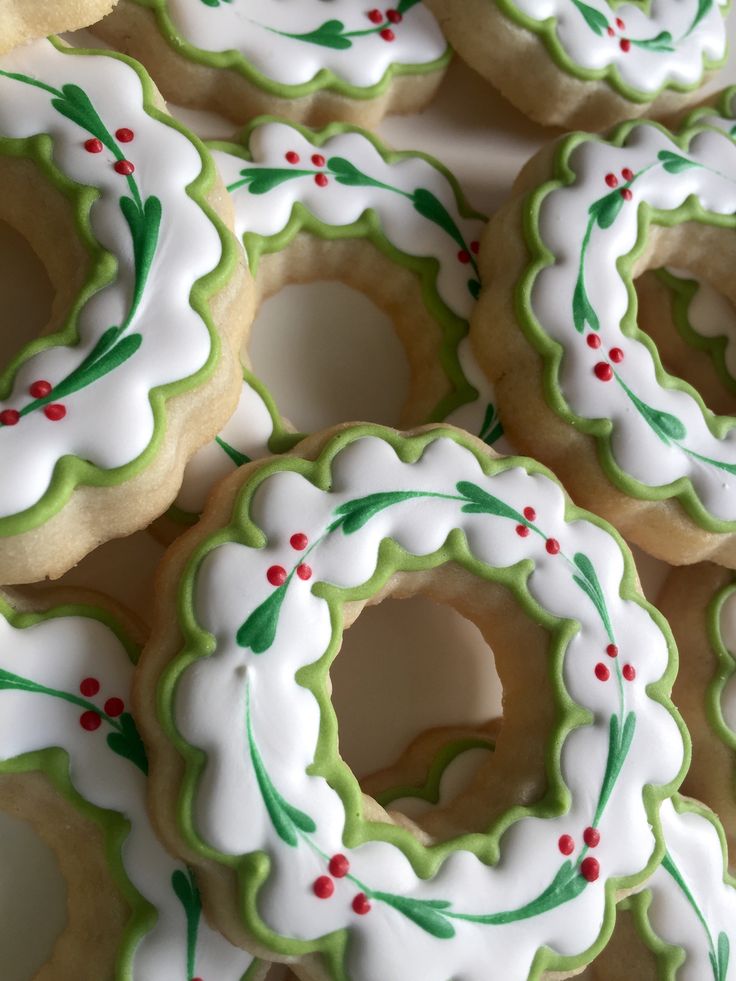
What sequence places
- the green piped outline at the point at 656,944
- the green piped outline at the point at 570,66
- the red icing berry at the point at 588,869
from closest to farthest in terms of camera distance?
the red icing berry at the point at 588,869
the green piped outline at the point at 656,944
the green piped outline at the point at 570,66

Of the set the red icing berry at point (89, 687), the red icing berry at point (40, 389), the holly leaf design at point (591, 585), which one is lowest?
the red icing berry at point (89, 687)

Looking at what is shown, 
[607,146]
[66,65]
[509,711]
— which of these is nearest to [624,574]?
[509,711]

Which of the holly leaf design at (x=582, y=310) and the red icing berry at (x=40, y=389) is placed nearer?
the red icing berry at (x=40, y=389)

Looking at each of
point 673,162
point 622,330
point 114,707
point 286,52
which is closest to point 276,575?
point 114,707

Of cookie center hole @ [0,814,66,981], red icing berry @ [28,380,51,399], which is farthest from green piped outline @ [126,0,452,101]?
cookie center hole @ [0,814,66,981]

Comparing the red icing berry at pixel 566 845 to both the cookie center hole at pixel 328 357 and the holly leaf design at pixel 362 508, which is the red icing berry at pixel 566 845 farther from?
the cookie center hole at pixel 328 357

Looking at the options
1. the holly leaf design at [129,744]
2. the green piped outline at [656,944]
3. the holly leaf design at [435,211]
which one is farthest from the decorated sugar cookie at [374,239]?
the green piped outline at [656,944]

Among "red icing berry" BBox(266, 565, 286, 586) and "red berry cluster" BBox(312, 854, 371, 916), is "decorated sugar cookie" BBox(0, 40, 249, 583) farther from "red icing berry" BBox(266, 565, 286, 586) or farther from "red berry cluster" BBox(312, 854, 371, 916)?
"red berry cluster" BBox(312, 854, 371, 916)
